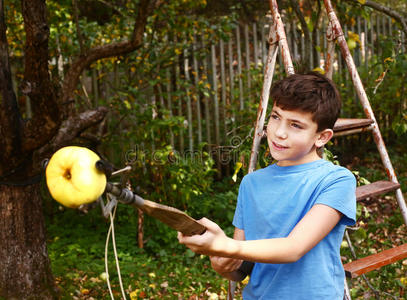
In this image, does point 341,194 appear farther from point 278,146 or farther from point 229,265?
point 229,265

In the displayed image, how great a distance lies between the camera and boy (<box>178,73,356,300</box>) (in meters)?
1.29

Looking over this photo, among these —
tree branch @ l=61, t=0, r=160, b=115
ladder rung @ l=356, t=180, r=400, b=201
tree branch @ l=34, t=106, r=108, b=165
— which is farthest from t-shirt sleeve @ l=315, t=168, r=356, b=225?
tree branch @ l=61, t=0, r=160, b=115

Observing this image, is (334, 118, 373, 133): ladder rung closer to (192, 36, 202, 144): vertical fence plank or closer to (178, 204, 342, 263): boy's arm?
(178, 204, 342, 263): boy's arm

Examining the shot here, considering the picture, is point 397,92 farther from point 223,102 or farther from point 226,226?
point 226,226

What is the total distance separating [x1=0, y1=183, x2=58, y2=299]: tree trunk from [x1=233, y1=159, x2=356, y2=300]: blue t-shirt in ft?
6.30

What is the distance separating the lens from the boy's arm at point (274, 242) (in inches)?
41.9

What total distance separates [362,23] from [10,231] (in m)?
6.32

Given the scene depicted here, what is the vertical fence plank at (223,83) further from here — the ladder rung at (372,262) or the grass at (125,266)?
the ladder rung at (372,262)

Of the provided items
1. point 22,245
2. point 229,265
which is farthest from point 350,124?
point 22,245

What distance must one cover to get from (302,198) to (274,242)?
234 millimetres

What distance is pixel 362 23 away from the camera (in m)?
7.16

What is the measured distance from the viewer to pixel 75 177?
2.60 feet

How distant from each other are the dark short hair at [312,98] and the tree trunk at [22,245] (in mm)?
2039

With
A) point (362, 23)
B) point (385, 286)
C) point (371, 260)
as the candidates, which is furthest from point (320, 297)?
point (362, 23)
